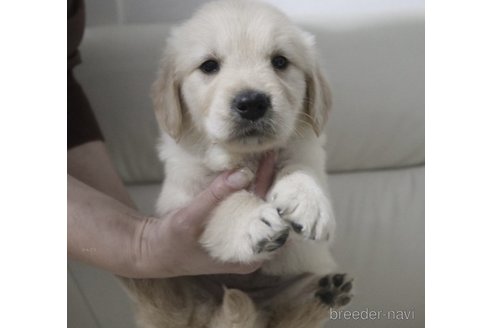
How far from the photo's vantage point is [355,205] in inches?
64.5

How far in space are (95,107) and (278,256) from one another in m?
0.78

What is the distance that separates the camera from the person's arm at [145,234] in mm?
1264

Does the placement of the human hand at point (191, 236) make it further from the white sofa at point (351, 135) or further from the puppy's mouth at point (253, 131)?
the white sofa at point (351, 135)

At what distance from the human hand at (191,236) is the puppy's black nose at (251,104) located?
0.17m

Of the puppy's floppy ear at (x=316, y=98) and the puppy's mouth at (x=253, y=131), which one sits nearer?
the puppy's mouth at (x=253, y=131)

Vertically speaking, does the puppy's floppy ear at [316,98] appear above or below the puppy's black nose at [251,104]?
below

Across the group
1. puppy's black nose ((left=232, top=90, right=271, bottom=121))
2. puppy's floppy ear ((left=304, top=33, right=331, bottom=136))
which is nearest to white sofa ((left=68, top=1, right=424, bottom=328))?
puppy's floppy ear ((left=304, top=33, right=331, bottom=136))

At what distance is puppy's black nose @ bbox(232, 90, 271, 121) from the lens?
45.5 inches

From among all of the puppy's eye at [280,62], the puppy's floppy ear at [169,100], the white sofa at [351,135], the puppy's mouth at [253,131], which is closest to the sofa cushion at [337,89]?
the white sofa at [351,135]

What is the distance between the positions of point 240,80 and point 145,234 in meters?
0.48

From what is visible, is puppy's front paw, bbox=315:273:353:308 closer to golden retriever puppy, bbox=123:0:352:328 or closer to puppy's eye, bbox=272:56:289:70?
golden retriever puppy, bbox=123:0:352:328

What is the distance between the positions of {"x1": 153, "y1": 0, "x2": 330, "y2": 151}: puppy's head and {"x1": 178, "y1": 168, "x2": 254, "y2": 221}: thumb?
74mm

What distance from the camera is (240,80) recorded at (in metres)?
1.20
